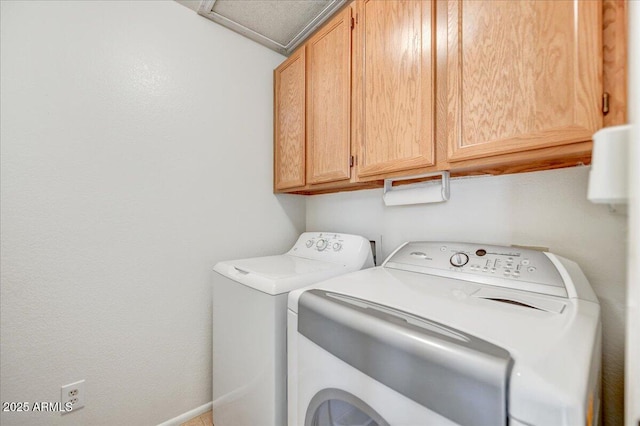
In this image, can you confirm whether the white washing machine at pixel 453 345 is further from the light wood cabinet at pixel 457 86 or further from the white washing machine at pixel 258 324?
the light wood cabinet at pixel 457 86

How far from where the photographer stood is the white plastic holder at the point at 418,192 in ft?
3.62

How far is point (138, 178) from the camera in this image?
1.30 m

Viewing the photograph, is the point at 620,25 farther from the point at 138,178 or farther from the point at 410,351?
the point at 138,178

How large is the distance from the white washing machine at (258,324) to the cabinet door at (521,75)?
2.36 feet

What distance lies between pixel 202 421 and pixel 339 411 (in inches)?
45.0

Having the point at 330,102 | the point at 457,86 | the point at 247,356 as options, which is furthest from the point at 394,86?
the point at 247,356

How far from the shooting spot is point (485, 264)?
0.90 m

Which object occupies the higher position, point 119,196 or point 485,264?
point 119,196

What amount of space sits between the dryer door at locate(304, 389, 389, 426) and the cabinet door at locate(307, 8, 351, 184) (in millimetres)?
887

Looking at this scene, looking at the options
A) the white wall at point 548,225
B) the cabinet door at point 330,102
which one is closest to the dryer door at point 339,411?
the white wall at point 548,225

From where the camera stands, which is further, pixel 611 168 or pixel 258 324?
pixel 258 324

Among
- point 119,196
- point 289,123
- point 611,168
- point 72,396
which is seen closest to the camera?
point 611,168

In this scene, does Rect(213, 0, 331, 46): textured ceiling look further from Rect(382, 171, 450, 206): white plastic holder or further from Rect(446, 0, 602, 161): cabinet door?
Rect(382, 171, 450, 206): white plastic holder

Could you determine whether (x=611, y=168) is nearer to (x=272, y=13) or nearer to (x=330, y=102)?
(x=330, y=102)
